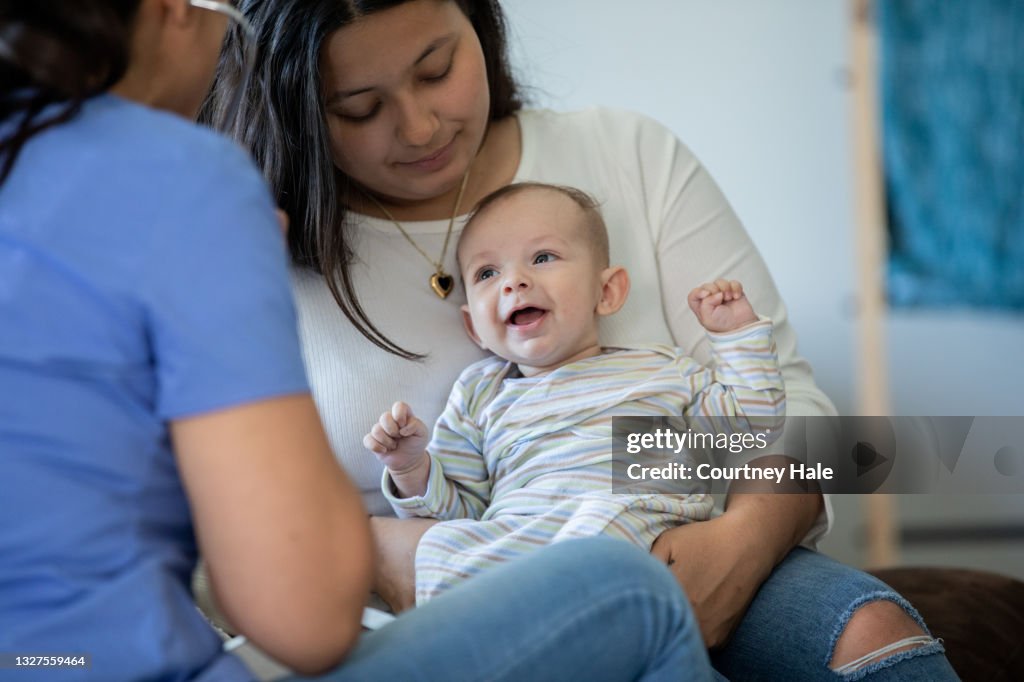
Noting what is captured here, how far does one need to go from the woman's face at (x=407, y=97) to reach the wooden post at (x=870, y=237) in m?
1.50

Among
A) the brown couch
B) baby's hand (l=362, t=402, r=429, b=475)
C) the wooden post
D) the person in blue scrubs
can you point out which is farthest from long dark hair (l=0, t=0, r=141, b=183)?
the wooden post

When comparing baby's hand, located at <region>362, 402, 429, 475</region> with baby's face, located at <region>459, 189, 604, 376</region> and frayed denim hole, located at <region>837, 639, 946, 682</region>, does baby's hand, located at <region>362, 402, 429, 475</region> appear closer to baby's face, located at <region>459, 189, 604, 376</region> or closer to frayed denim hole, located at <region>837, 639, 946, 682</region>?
baby's face, located at <region>459, 189, 604, 376</region>

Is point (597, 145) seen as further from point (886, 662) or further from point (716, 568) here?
point (886, 662)

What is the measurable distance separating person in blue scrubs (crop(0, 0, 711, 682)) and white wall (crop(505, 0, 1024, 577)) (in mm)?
2128

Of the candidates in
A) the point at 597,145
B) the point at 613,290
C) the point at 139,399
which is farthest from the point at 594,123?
the point at 139,399

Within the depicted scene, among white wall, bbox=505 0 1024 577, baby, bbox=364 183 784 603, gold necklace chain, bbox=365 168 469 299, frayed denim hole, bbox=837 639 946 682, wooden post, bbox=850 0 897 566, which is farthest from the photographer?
white wall, bbox=505 0 1024 577

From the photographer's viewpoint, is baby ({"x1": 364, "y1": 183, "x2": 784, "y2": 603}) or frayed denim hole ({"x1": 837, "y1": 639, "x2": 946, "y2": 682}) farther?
baby ({"x1": 364, "y1": 183, "x2": 784, "y2": 603})

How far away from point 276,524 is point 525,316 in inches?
29.8

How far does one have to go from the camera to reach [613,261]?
1603 mm

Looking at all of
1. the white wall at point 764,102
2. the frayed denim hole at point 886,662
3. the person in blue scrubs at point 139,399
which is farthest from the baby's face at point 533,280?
the white wall at point 764,102

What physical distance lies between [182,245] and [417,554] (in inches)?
26.3

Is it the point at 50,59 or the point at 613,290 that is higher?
the point at 50,59

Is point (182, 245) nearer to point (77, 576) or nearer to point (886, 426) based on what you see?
point (77, 576)

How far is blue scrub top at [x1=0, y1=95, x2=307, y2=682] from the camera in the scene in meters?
0.75
